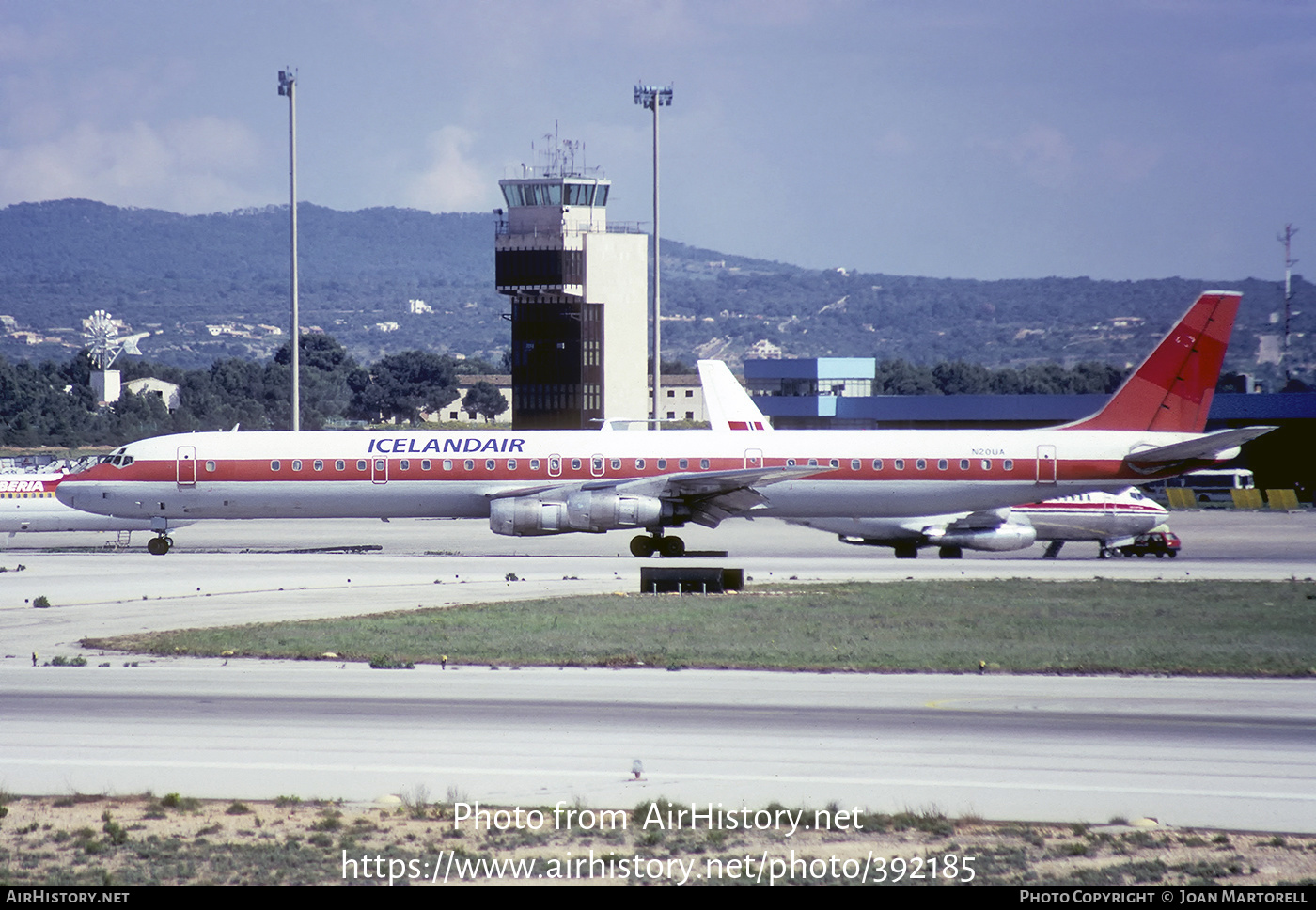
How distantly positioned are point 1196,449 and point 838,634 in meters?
20.4

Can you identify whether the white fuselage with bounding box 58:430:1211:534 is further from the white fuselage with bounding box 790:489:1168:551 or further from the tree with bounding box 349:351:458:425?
the tree with bounding box 349:351:458:425

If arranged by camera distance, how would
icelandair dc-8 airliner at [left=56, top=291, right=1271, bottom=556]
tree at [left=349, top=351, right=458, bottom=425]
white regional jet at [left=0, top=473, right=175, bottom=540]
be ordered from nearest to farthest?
icelandair dc-8 airliner at [left=56, top=291, right=1271, bottom=556] < white regional jet at [left=0, top=473, right=175, bottom=540] < tree at [left=349, top=351, right=458, bottom=425]

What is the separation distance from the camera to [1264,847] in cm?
1249

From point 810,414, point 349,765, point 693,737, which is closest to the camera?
point 349,765

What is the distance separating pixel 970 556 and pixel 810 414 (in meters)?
59.3

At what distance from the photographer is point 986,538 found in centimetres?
4275

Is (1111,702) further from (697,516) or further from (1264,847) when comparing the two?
(697,516)

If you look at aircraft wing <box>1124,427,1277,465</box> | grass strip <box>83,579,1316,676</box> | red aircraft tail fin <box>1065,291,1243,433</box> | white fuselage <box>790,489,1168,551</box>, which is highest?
red aircraft tail fin <box>1065,291,1243,433</box>

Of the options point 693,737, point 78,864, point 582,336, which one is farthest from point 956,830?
point 582,336

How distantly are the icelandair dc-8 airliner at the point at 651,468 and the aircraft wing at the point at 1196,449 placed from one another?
79 mm

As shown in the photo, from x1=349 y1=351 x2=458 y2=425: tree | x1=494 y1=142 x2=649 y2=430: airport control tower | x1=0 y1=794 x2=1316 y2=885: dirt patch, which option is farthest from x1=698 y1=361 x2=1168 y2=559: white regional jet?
x1=349 y1=351 x2=458 y2=425: tree

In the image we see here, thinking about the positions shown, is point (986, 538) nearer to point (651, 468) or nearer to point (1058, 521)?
point (1058, 521)

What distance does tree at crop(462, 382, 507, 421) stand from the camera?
19675cm

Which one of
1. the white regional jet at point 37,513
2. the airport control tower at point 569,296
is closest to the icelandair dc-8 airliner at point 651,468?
the white regional jet at point 37,513
